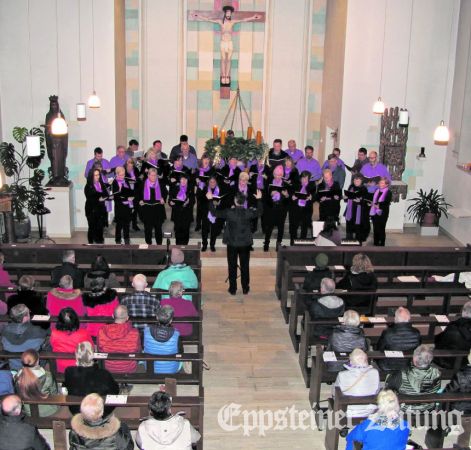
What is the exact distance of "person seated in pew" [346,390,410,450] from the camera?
5.63m

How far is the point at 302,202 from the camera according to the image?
12.9 metres

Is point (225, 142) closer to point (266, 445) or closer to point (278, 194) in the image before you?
point (278, 194)

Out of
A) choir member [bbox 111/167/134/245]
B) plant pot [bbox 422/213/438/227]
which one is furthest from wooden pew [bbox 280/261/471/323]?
plant pot [bbox 422/213/438/227]

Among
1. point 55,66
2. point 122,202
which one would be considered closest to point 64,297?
point 122,202

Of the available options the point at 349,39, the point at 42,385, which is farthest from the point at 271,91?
the point at 42,385

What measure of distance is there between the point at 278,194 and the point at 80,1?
5362mm

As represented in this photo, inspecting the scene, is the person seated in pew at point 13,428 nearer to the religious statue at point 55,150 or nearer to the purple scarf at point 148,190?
the purple scarf at point 148,190

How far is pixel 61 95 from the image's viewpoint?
14.1m

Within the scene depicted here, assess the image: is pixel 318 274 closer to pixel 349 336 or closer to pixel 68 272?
pixel 349 336

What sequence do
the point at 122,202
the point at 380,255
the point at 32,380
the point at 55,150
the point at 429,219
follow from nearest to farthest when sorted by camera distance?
the point at 32,380, the point at 380,255, the point at 122,202, the point at 55,150, the point at 429,219

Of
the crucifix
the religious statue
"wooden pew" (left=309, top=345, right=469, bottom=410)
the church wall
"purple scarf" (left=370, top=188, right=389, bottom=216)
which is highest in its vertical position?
the crucifix

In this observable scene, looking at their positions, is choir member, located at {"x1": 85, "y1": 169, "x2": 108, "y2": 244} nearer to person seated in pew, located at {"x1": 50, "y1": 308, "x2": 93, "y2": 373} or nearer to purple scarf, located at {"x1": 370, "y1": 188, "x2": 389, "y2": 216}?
purple scarf, located at {"x1": 370, "y1": 188, "x2": 389, "y2": 216}

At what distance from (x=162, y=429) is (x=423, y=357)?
8.11ft

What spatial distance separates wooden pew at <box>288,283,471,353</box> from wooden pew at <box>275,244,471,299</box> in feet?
3.20
